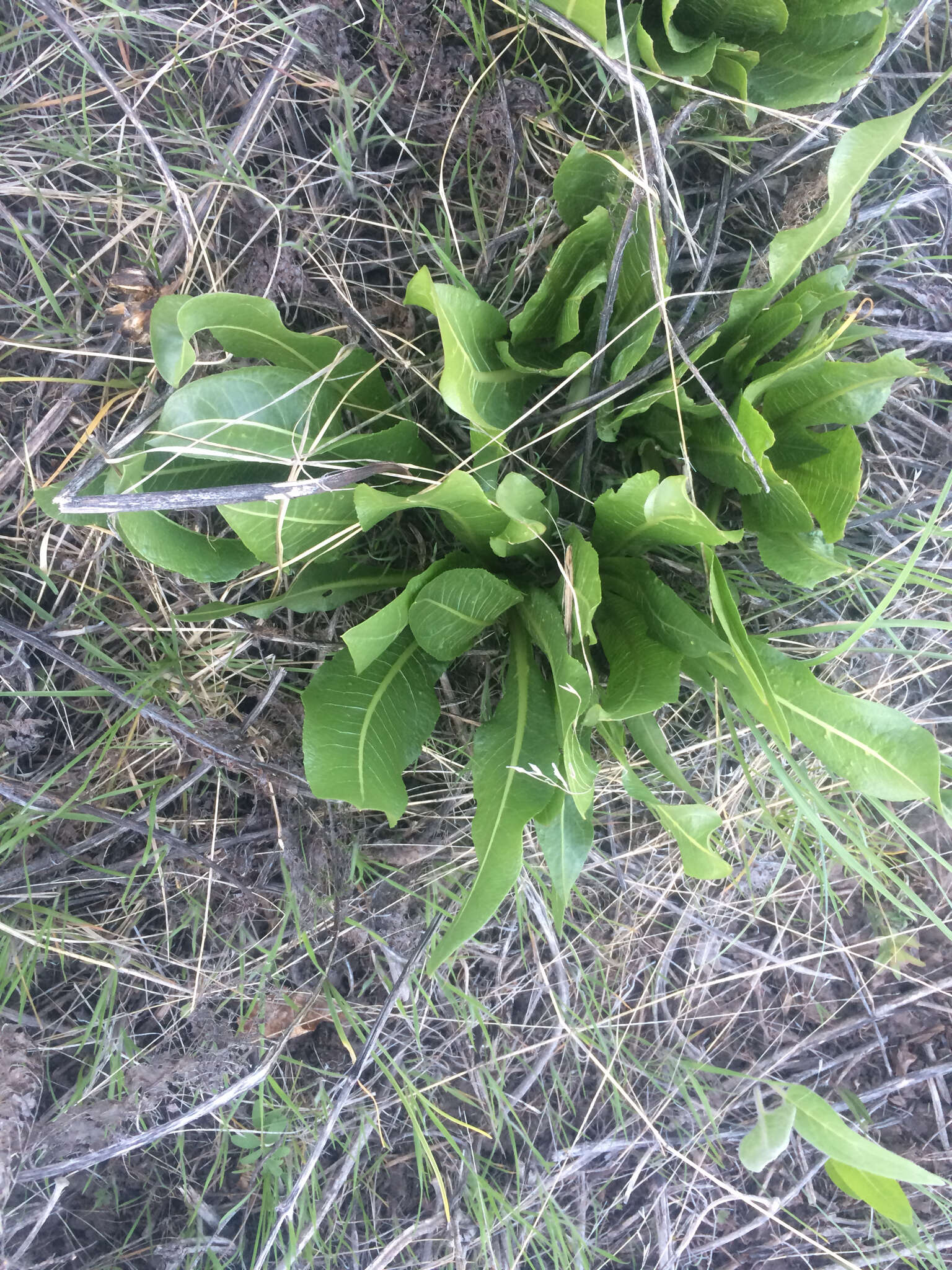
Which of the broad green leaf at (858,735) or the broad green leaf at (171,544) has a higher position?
the broad green leaf at (171,544)

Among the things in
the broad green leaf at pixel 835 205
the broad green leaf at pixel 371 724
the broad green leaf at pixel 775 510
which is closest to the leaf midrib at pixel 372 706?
the broad green leaf at pixel 371 724

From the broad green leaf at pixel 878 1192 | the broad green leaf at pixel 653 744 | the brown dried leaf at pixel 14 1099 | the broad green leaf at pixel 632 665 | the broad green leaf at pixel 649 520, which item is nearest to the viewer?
the broad green leaf at pixel 649 520

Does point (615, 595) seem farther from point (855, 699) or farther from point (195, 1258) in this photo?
point (195, 1258)

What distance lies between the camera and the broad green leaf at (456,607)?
929 mm

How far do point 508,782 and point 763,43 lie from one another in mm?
907

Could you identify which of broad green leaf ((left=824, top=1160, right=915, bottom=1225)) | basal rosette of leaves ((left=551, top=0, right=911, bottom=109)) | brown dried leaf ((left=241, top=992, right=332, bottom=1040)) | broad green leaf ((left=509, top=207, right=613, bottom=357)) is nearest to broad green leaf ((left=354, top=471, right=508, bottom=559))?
broad green leaf ((left=509, top=207, right=613, bottom=357))

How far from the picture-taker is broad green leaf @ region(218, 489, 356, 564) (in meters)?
0.85

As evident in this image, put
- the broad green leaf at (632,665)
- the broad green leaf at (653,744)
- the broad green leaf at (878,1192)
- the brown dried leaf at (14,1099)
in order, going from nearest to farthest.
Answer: the broad green leaf at (632,665), the broad green leaf at (653,744), the brown dried leaf at (14,1099), the broad green leaf at (878,1192)

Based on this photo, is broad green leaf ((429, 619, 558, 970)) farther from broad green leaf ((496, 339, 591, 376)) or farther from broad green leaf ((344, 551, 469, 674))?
broad green leaf ((496, 339, 591, 376))

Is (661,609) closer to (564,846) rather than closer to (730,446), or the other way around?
(730,446)

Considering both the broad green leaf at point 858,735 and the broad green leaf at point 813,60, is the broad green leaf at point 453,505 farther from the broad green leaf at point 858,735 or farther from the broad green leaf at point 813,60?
the broad green leaf at point 813,60

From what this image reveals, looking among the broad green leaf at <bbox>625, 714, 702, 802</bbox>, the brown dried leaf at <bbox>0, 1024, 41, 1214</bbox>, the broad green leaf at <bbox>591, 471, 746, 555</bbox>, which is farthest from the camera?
the brown dried leaf at <bbox>0, 1024, 41, 1214</bbox>

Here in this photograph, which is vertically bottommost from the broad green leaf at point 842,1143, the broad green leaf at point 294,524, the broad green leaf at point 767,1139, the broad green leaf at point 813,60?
the broad green leaf at point 767,1139

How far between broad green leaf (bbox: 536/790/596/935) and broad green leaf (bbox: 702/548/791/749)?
258mm
